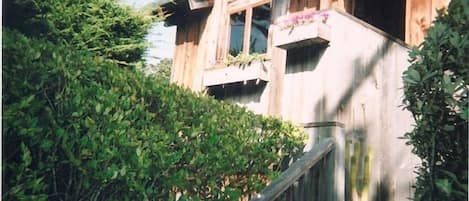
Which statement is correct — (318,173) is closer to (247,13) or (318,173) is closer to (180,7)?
(247,13)

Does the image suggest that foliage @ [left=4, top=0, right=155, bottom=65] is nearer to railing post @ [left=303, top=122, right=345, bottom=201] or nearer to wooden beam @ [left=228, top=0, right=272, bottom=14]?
wooden beam @ [left=228, top=0, right=272, bottom=14]

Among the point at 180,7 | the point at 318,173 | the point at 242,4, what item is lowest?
the point at 318,173

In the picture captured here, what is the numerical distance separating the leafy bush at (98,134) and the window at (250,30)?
150 inches

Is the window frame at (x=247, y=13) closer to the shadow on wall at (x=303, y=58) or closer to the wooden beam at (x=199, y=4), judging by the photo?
the wooden beam at (x=199, y=4)

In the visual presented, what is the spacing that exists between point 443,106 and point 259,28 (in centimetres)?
557

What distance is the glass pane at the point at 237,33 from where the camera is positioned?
26.2 feet

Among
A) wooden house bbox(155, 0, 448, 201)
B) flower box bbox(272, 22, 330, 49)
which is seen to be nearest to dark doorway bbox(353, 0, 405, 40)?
wooden house bbox(155, 0, 448, 201)

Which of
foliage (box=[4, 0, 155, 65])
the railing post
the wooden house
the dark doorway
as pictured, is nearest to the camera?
the railing post

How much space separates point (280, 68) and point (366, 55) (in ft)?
4.09

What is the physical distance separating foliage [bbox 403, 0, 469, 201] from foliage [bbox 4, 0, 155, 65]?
12.0ft

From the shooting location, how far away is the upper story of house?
262 inches

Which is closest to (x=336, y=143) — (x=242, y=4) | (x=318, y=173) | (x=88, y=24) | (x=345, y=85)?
(x=318, y=173)

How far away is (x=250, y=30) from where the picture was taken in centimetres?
777

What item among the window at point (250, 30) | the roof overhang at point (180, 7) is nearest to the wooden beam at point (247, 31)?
the window at point (250, 30)
